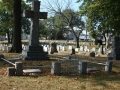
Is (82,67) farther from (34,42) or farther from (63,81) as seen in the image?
(34,42)

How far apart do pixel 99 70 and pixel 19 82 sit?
4.37m

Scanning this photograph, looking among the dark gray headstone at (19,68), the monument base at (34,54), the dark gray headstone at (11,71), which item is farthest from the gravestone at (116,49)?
the dark gray headstone at (11,71)

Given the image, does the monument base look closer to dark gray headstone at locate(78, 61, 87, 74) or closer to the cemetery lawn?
the cemetery lawn

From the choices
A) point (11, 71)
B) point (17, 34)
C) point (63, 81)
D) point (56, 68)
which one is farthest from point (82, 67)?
point (17, 34)

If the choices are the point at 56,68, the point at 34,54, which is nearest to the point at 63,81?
the point at 56,68

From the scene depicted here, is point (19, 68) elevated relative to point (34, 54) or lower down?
lower down

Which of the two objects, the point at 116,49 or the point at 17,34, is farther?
the point at 17,34

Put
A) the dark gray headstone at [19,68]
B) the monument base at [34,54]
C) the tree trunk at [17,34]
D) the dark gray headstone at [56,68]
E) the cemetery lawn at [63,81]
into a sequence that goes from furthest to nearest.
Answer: the tree trunk at [17,34] < the monument base at [34,54] < the dark gray headstone at [56,68] < the dark gray headstone at [19,68] < the cemetery lawn at [63,81]

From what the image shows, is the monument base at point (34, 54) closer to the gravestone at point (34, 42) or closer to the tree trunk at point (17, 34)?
the gravestone at point (34, 42)

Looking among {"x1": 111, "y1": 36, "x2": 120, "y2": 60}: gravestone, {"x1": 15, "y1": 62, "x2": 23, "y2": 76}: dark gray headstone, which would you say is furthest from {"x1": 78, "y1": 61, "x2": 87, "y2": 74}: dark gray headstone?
{"x1": 111, "y1": 36, "x2": 120, "y2": 60}: gravestone

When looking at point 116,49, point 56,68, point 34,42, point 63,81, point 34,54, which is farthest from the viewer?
point 116,49

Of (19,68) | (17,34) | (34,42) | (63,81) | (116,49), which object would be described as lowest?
(63,81)

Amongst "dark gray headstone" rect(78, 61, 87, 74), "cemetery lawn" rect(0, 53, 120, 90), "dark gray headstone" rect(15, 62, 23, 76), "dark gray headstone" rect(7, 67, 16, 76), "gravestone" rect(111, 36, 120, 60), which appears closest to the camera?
"cemetery lawn" rect(0, 53, 120, 90)

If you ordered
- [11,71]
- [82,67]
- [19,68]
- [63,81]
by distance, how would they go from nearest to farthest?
[63,81] → [11,71] → [19,68] → [82,67]
